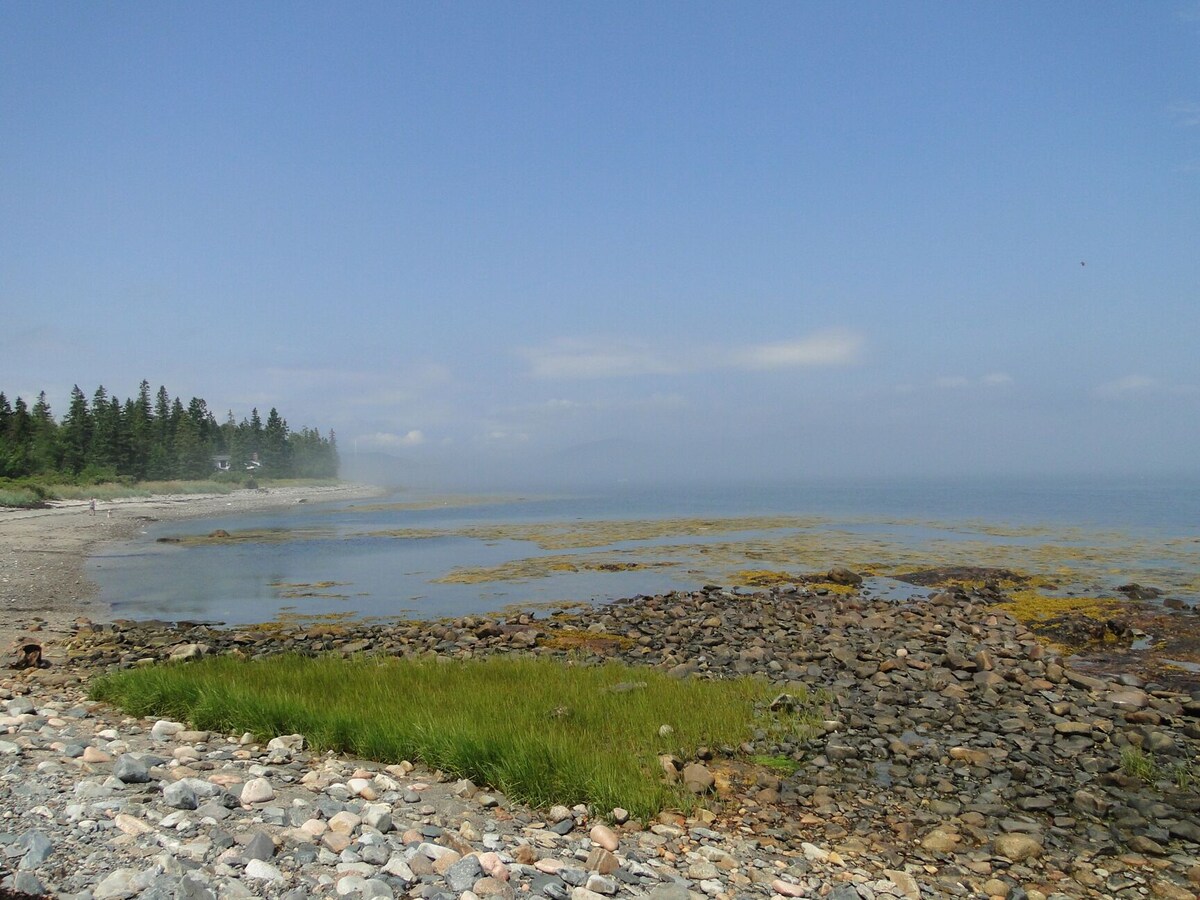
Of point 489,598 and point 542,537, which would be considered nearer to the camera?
point 489,598

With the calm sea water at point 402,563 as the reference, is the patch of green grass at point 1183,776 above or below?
above

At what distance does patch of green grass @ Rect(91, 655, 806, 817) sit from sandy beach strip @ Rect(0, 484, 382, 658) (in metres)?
8.40

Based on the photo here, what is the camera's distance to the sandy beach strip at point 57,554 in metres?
21.9

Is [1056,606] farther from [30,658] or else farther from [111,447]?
[111,447]

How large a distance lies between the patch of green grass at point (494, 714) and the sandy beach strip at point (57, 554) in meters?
8.40

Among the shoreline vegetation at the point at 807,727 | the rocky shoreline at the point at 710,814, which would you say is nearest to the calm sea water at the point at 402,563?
the shoreline vegetation at the point at 807,727

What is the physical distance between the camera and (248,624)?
79.6 ft

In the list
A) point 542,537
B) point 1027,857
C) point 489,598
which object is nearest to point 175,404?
point 542,537

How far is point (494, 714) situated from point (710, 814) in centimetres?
364

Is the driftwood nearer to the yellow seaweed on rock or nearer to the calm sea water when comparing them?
the calm sea water

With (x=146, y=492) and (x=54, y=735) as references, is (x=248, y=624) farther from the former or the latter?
(x=146, y=492)

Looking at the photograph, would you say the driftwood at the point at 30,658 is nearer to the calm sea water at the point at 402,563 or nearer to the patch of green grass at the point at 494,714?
the patch of green grass at the point at 494,714

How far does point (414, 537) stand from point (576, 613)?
116ft

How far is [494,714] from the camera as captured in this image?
10.6 m
